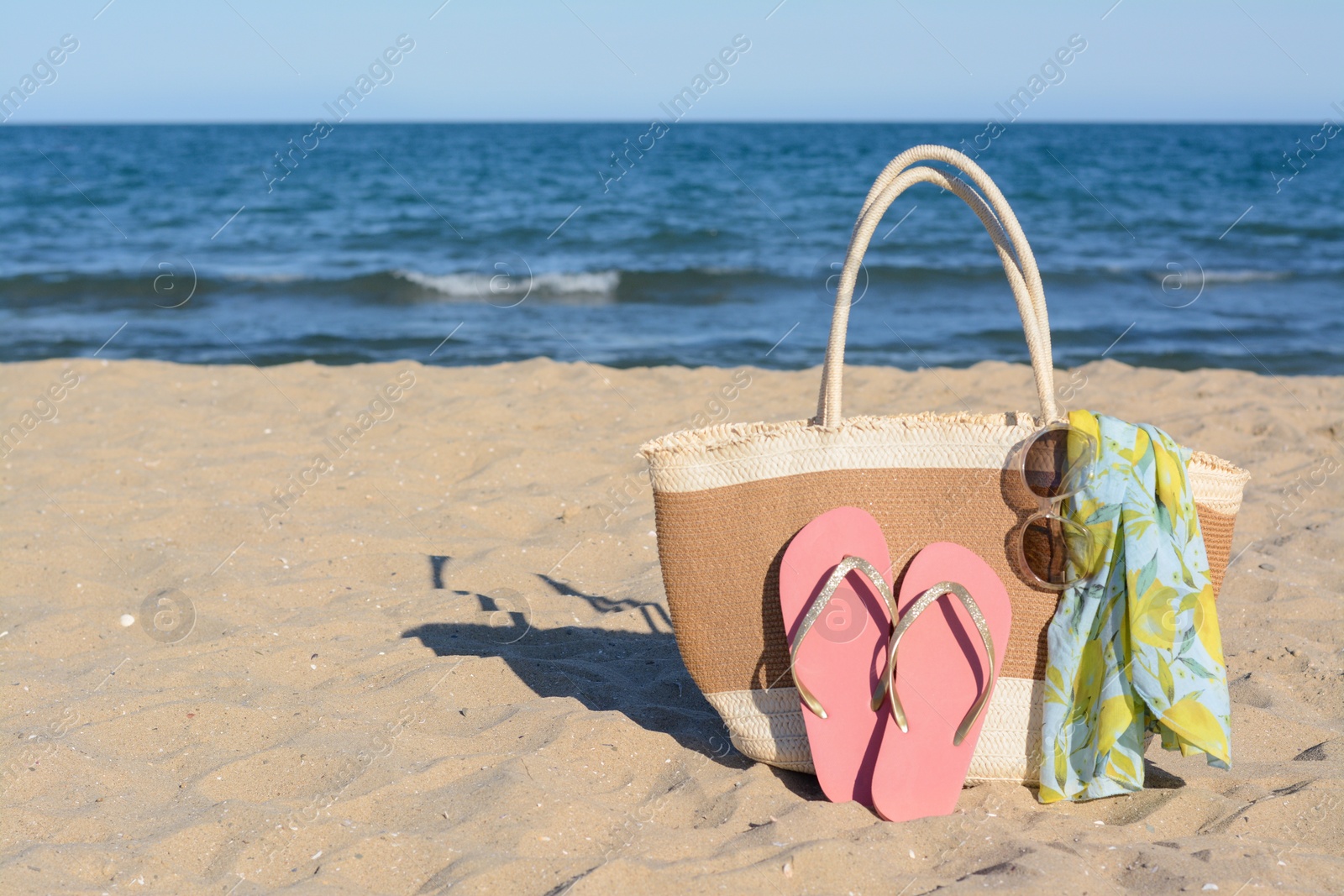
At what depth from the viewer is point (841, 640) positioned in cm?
196

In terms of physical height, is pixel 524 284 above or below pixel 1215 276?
above

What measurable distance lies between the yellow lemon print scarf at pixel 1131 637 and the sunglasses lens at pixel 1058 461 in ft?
0.09

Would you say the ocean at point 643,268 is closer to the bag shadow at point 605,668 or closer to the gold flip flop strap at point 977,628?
the bag shadow at point 605,668

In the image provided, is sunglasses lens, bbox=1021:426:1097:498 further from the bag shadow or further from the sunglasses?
the bag shadow

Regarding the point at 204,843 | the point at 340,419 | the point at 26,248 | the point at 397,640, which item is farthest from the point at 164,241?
the point at 204,843

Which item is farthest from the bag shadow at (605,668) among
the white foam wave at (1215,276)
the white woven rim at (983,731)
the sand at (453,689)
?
the white foam wave at (1215,276)

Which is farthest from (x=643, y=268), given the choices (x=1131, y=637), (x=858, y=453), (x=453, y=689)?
(x=1131, y=637)

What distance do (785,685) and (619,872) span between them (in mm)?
540

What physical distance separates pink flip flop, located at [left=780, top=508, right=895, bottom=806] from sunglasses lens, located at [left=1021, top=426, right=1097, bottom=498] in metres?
0.32

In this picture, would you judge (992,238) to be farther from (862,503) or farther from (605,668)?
(605,668)

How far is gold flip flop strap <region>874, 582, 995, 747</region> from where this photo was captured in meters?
1.89

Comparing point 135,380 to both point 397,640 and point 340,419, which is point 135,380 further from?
point 397,640

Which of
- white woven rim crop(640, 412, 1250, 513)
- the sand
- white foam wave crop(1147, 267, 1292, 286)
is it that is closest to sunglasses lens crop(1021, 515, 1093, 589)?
white woven rim crop(640, 412, 1250, 513)

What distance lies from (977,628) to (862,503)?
0.33m
